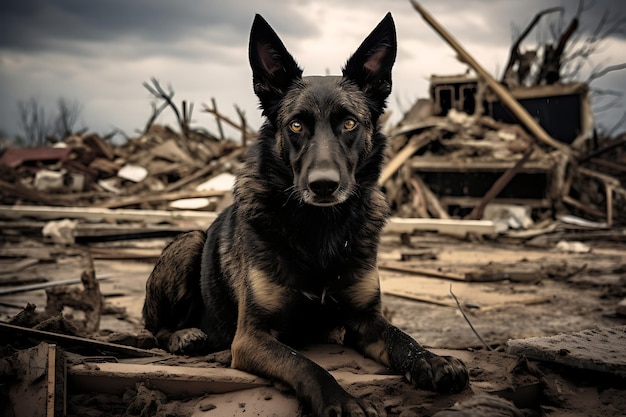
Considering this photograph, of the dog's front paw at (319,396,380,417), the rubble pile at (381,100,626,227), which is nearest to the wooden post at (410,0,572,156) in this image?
the rubble pile at (381,100,626,227)

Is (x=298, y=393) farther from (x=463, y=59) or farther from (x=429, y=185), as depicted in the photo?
(x=463, y=59)

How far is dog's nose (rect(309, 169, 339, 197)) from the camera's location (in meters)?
2.97

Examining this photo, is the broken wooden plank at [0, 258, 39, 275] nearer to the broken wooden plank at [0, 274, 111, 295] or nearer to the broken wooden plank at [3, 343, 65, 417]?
the broken wooden plank at [0, 274, 111, 295]

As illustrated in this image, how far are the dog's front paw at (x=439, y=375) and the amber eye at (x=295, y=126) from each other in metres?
1.44

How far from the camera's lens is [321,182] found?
2973mm

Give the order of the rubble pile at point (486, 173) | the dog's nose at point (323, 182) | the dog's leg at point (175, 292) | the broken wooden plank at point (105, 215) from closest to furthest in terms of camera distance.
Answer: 1. the dog's nose at point (323, 182)
2. the dog's leg at point (175, 292)
3. the broken wooden plank at point (105, 215)
4. the rubble pile at point (486, 173)

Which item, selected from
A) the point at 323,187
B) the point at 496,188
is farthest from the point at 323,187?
the point at 496,188

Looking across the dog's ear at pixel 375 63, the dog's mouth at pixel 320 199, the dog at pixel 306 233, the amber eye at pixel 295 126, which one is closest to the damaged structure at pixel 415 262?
the dog at pixel 306 233

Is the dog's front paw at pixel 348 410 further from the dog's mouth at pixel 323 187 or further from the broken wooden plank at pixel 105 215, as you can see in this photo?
the broken wooden plank at pixel 105 215

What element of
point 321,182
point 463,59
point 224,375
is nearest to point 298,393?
point 224,375

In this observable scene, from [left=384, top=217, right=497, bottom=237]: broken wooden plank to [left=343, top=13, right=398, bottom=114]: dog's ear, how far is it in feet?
28.5

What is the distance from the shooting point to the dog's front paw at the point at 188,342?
3.71 metres

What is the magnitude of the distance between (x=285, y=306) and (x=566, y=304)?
14.5ft

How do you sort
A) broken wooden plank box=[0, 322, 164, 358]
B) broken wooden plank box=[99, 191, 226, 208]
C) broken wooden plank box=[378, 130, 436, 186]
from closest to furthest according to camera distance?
broken wooden plank box=[0, 322, 164, 358] → broken wooden plank box=[99, 191, 226, 208] → broken wooden plank box=[378, 130, 436, 186]
